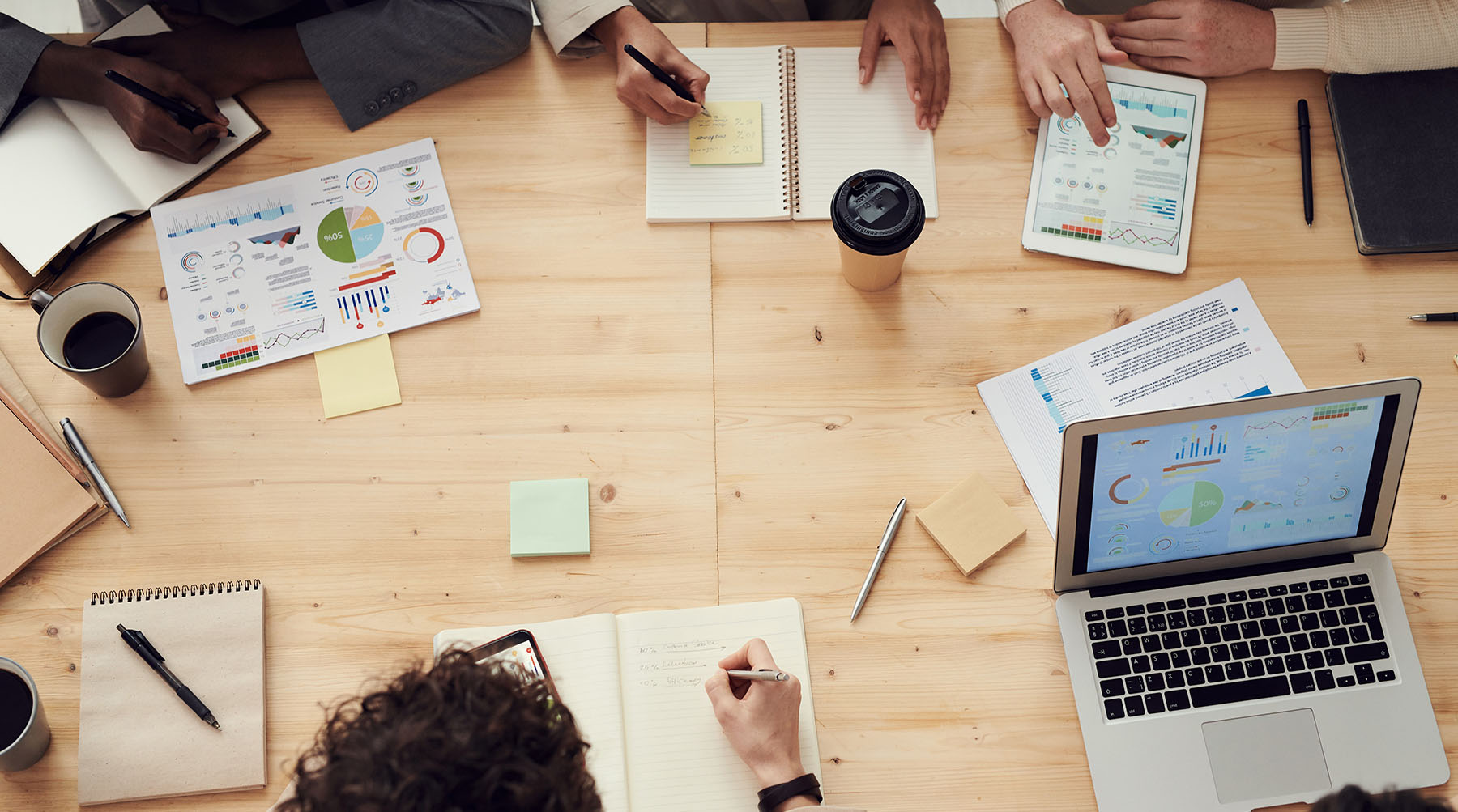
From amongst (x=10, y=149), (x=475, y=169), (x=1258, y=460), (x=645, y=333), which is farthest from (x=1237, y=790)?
(x=10, y=149)

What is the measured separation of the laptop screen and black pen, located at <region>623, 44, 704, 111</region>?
2.16ft

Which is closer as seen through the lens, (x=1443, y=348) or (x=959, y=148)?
(x=1443, y=348)

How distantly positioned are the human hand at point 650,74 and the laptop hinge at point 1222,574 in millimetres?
752

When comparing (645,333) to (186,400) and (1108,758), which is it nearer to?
(186,400)

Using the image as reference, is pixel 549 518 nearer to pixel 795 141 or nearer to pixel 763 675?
pixel 763 675

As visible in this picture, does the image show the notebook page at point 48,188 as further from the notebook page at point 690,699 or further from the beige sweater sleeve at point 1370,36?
the beige sweater sleeve at point 1370,36

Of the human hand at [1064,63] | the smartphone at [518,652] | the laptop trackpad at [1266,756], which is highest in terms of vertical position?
the human hand at [1064,63]

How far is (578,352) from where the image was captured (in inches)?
41.5

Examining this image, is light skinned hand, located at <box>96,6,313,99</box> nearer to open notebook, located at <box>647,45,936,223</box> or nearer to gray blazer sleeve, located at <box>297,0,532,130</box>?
gray blazer sleeve, located at <box>297,0,532,130</box>

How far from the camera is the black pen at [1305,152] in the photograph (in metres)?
1.10

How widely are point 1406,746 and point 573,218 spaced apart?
106 cm

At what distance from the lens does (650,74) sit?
1099 mm

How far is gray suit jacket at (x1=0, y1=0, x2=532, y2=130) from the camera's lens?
1133mm

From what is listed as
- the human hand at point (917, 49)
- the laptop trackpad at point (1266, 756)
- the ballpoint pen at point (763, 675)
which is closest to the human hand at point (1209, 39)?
the human hand at point (917, 49)
